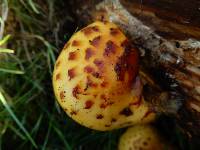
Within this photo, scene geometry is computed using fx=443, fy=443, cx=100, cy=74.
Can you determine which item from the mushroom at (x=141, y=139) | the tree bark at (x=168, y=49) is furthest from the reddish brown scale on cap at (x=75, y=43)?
the mushroom at (x=141, y=139)

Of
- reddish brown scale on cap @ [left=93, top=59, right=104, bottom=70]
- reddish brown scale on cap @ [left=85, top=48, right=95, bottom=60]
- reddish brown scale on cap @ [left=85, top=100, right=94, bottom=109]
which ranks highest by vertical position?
reddish brown scale on cap @ [left=85, top=48, right=95, bottom=60]

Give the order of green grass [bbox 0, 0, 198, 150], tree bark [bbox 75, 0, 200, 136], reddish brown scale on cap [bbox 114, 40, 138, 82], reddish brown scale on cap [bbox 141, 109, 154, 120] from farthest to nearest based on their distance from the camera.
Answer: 1. green grass [bbox 0, 0, 198, 150]
2. reddish brown scale on cap [bbox 141, 109, 154, 120]
3. reddish brown scale on cap [bbox 114, 40, 138, 82]
4. tree bark [bbox 75, 0, 200, 136]

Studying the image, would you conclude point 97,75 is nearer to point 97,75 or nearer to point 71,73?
point 97,75

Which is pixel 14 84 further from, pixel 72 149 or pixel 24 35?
pixel 72 149

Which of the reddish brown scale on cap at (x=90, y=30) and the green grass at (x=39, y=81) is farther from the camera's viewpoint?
the green grass at (x=39, y=81)

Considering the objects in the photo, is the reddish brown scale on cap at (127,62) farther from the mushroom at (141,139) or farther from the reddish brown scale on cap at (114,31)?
the mushroom at (141,139)

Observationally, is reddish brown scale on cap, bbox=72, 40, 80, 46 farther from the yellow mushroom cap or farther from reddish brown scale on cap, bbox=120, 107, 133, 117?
reddish brown scale on cap, bbox=120, 107, 133, 117

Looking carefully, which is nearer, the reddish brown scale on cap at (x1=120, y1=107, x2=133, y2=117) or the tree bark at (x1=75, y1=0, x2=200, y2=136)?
the tree bark at (x1=75, y1=0, x2=200, y2=136)


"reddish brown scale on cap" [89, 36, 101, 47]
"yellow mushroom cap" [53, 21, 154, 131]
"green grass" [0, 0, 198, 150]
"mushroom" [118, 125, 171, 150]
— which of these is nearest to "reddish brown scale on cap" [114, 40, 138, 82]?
"yellow mushroom cap" [53, 21, 154, 131]
